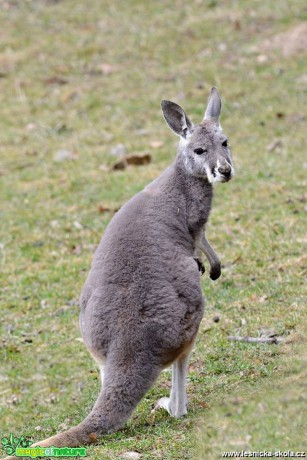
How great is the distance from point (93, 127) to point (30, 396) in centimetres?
761

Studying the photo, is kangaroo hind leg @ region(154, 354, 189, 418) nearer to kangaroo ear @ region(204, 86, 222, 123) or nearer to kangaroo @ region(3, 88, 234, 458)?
kangaroo @ region(3, 88, 234, 458)

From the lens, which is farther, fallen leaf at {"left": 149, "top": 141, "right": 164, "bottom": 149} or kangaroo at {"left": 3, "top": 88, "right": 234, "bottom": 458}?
fallen leaf at {"left": 149, "top": 141, "right": 164, "bottom": 149}

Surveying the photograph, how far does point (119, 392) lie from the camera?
18.3 feet

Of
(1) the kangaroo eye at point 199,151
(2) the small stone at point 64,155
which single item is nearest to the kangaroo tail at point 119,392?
(1) the kangaroo eye at point 199,151

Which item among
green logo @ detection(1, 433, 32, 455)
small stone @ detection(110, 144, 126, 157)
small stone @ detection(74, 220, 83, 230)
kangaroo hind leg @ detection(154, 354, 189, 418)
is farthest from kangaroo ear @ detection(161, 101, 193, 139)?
small stone @ detection(110, 144, 126, 157)

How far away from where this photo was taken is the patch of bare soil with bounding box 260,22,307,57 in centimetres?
1576

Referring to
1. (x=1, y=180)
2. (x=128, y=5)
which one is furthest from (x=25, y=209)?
(x=128, y=5)

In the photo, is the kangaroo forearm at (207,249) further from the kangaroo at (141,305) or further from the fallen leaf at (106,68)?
the fallen leaf at (106,68)

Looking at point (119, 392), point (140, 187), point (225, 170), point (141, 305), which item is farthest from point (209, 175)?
point (140, 187)

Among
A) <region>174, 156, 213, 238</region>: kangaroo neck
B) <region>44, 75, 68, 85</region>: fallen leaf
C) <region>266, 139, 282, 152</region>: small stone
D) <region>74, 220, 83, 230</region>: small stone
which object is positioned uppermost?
<region>174, 156, 213, 238</region>: kangaroo neck

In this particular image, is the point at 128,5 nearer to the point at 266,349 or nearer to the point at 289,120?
the point at 289,120

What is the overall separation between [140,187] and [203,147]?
495 cm

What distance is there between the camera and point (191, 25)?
1745cm

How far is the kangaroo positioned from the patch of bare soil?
9.79 metres
